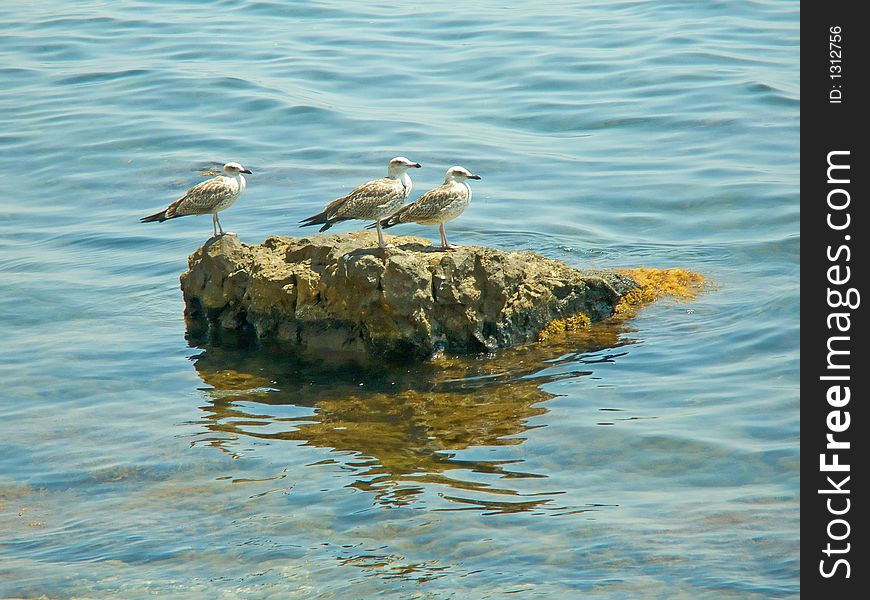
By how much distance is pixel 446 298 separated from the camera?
1027 centimetres

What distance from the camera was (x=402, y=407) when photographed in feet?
31.6

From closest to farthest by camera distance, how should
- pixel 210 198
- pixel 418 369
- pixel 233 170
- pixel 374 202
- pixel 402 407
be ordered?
1. pixel 402 407
2. pixel 418 369
3. pixel 374 202
4. pixel 210 198
5. pixel 233 170

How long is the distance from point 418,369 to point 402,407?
0.73 meters

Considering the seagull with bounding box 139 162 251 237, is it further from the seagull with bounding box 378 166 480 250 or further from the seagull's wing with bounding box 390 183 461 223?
the seagull's wing with bounding box 390 183 461 223

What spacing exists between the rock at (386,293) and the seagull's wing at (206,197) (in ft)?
1.36

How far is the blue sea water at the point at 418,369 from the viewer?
7594mm

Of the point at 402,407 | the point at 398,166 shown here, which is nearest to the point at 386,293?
the point at 402,407

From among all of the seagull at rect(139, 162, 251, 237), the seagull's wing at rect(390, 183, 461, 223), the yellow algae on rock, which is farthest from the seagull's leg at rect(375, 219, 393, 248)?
the yellow algae on rock

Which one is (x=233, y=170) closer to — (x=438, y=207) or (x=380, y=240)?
(x=380, y=240)

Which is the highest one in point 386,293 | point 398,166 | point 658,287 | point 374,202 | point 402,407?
point 398,166

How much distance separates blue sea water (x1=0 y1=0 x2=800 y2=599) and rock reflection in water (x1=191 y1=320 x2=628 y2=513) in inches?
1.1

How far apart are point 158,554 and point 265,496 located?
3.13 feet

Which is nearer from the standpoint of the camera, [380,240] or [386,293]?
[386,293]
